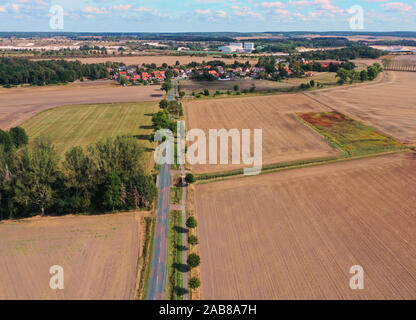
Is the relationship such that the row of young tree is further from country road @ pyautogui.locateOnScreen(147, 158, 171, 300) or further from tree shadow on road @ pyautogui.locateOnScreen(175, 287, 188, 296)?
tree shadow on road @ pyautogui.locateOnScreen(175, 287, 188, 296)

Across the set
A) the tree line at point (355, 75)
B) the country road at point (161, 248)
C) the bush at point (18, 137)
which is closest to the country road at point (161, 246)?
the country road at point (161, 248)

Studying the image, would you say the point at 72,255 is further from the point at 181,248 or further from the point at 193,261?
the point at 193,261

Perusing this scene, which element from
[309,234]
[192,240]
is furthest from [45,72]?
[309,234]

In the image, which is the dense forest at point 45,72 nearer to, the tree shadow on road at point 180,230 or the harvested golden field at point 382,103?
the harvested golden field at point 382,103

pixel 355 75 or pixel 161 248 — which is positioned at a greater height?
pixel 355 75

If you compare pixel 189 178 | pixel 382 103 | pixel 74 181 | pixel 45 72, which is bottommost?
pixel 189 178

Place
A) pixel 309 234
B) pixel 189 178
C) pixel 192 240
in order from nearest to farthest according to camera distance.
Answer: pixel 192 240 → pixel 309 234 → pixel 189 178
